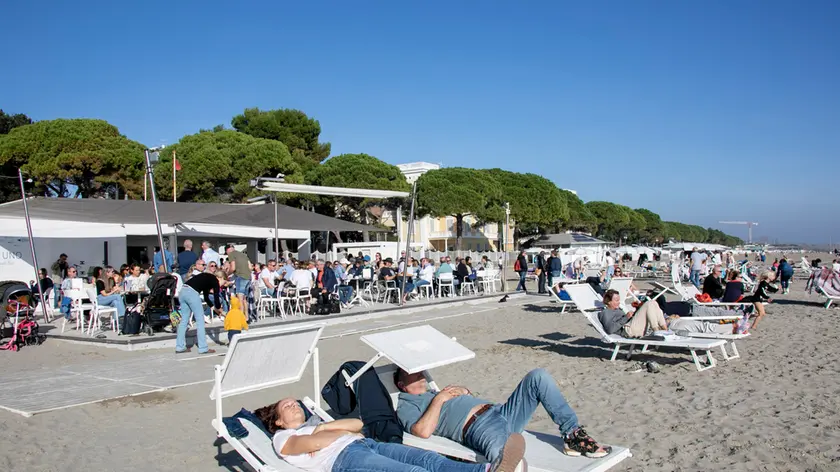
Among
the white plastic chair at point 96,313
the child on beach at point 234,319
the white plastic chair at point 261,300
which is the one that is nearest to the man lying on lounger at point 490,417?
the child on beach at point 234,319

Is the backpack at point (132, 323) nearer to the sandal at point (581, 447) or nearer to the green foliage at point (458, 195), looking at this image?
the sandal at point (581, 447)

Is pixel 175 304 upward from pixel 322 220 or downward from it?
downward

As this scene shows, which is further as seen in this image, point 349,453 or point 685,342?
point 685,342

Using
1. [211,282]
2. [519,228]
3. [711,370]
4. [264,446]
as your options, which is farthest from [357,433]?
[519,228]

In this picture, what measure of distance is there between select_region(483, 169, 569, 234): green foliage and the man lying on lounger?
48477 millimetres

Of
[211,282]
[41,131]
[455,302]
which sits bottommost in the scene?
[455,302]

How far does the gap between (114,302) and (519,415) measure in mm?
8902

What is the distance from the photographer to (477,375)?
23.7ft

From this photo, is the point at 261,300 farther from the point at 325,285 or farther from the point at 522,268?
the point at 522,268

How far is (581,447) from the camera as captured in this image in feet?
12.0

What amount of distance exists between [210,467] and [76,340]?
700cm

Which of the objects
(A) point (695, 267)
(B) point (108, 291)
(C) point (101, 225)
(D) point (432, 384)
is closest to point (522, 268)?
(A) point (695, 267)

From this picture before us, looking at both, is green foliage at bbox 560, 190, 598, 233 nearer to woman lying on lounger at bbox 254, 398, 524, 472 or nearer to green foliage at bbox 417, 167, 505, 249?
green foliage at bbox 417, 167, 505, 249

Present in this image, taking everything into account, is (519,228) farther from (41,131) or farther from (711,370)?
(711,370)
